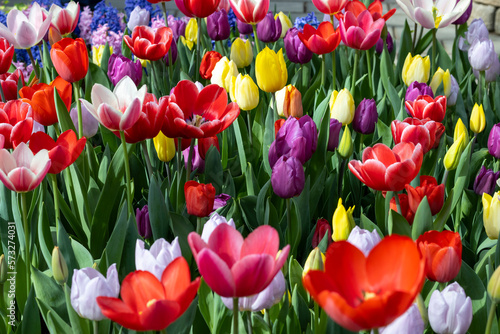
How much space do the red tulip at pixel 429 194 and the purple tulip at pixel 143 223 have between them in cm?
56

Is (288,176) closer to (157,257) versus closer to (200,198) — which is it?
(200,198)

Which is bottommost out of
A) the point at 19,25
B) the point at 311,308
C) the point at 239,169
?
the point at 239,169

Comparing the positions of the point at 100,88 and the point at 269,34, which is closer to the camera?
the point at 100,88

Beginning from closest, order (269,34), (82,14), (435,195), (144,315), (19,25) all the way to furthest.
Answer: (144,315) → (435,195) → (19,25) → (269,34) → (82,14)

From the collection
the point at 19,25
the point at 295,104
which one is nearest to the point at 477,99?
the point at 295,104

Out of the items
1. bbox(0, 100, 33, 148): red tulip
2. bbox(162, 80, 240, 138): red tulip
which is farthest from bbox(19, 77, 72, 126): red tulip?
bbox(162, 80, 240, 138): red tulip

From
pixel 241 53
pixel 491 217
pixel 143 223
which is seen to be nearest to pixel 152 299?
pixel 143 223

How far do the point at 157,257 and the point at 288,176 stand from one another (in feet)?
1.46

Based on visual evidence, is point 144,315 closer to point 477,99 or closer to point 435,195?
point 435,195

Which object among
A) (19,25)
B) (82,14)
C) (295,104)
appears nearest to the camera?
(295,104)

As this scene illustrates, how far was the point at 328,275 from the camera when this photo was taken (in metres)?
0.71

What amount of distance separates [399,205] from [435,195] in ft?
0.25

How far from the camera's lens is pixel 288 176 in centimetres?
128

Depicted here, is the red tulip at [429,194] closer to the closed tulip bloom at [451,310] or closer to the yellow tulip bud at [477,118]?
the closed tulip bloom at [451,310]
